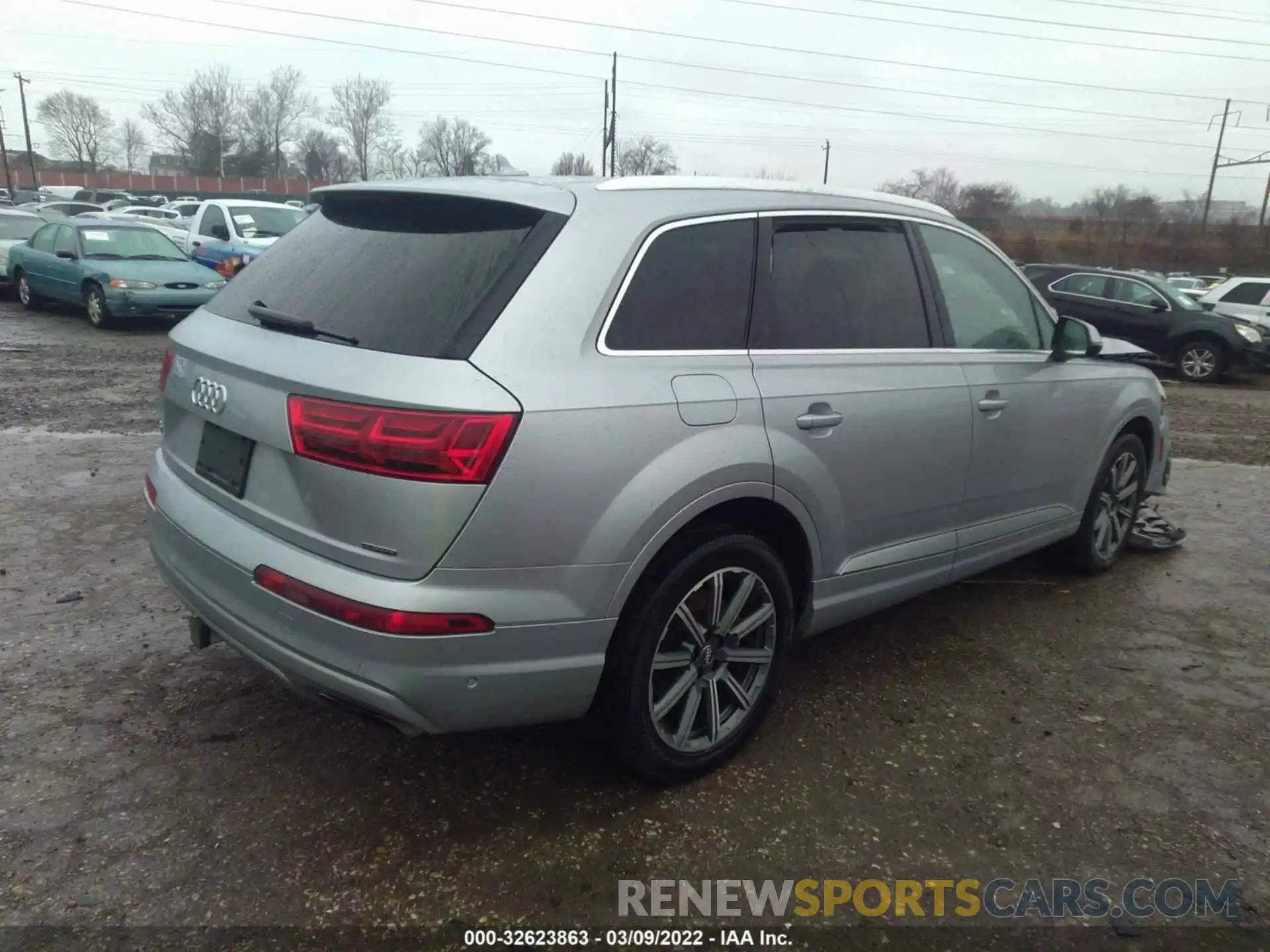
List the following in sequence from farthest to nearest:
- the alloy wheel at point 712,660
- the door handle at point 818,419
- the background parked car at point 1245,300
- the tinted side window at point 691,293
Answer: the background parked car at point 1245,300, the door handle at point 818,419, the alloy wheel at point 712,660, the tinted side window at point 691,293

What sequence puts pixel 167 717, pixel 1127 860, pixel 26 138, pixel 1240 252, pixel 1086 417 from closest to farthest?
pixel 1127 860
pixel 167 717
pixel 1086 417
pixel 1240 252
pixel 26 138

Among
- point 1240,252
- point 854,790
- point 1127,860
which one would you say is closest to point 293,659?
point 854,790

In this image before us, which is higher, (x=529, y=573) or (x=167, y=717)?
(x=529, y=573)

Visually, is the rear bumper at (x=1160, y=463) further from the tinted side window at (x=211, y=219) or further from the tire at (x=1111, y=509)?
the tinted side window at (x=211, y=219)

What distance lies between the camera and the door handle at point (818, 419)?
3066mm

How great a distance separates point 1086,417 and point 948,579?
50.1 inches

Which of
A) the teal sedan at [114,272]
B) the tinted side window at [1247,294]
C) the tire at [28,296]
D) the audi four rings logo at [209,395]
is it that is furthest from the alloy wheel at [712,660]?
the tinted side window at [1247,294]

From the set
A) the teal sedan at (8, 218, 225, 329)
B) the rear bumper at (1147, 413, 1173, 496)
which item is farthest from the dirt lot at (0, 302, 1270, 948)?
the teal sedan at (8, 218, 225, 329)

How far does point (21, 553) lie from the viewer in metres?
4.73

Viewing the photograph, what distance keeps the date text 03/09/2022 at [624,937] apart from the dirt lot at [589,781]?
41 mm

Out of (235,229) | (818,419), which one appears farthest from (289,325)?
(235,229)

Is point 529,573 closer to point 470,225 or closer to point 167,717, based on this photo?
point 470,225

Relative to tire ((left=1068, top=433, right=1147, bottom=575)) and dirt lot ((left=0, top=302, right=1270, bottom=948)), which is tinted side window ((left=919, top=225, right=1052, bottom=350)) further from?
dirt lot ((left=0, top=302, right=1270, bottom=948))

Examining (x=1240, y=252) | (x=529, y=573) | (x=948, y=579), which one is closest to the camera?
(x=529, y=573)
